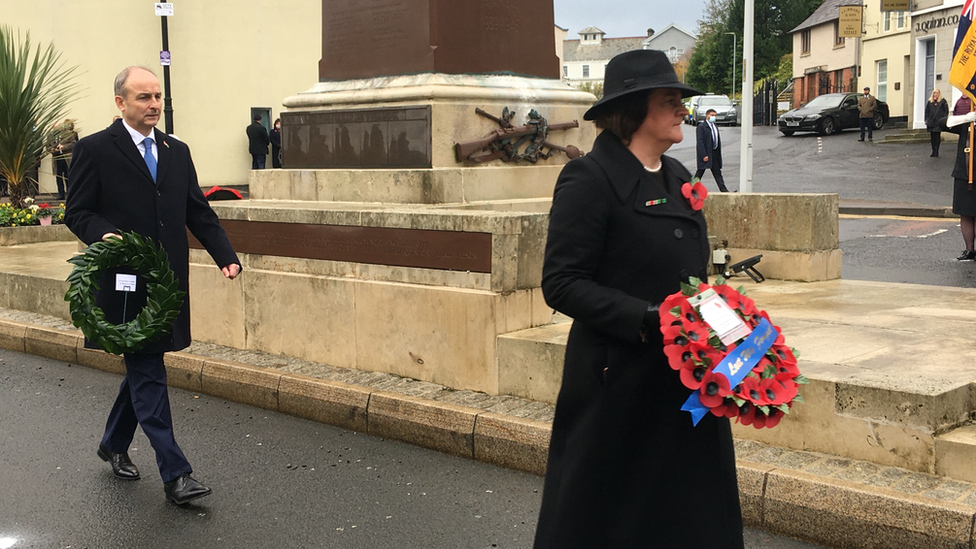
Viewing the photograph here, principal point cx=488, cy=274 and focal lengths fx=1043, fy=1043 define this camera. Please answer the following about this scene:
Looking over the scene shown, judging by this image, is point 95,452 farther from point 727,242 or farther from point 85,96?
point 85,96

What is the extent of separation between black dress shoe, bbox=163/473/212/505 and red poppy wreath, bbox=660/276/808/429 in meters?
3.10

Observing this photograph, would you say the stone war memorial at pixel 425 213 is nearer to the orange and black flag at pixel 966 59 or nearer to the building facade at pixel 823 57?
the orange and black flag at pixel 966 59

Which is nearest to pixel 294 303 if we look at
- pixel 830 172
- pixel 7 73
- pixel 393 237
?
pixel 393 237

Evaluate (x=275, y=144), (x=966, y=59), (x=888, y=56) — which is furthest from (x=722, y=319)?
(x=888, y=56)

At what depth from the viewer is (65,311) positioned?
395 inches

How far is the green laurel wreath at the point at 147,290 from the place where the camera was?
5.17 meters

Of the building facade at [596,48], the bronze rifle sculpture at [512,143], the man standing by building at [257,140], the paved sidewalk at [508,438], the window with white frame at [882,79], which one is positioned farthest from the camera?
the building facade at [596,48]

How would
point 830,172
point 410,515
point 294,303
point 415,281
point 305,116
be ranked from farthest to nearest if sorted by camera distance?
point 830,172 < point 305,116 < point 294,303 < point 415,281 < point 410,515

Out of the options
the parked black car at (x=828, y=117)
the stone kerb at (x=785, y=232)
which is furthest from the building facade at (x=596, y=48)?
the stone kerb at (x=785, y=232)

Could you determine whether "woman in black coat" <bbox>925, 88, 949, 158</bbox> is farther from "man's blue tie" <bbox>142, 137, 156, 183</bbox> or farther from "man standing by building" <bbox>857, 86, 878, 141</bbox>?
"man's blue tie" <bbox>142, 137, 156, 183</bbox>

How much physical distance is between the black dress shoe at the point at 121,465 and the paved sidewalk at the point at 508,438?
141cm

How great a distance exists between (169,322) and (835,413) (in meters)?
3.28

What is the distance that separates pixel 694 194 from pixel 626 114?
0.33 metres

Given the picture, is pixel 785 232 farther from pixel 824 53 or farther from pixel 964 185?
pixel 824 53
